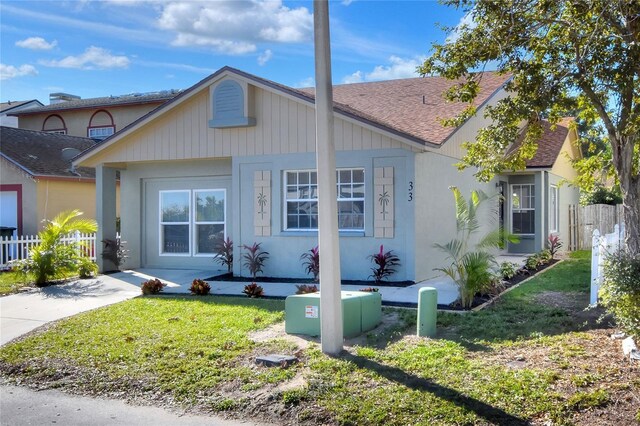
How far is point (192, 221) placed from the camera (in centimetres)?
1631

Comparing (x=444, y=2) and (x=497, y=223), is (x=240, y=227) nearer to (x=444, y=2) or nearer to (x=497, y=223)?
(x=444, y=2)

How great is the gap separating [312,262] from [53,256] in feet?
19.1

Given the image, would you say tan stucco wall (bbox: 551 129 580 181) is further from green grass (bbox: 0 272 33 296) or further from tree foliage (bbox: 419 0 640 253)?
green grass (bbox: 0 272 33 296)

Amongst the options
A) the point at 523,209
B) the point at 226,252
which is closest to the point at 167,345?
the point at 226,252

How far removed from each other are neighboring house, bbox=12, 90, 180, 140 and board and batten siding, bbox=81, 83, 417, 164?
1190 centimetres

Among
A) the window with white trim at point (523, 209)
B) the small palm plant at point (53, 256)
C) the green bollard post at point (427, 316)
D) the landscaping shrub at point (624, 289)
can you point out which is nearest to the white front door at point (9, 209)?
the small palm plant at point (53, 256)

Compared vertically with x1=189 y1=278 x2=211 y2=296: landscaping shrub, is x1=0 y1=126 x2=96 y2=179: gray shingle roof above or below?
above

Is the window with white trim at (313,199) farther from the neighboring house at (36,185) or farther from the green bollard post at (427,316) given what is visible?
the neighboring house at (36,185)

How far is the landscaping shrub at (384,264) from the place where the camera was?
516 inches

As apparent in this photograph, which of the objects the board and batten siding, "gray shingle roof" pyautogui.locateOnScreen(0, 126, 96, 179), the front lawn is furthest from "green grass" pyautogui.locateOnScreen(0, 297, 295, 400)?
"gray shingle roof" pyautogui.locateOnScreen(0, 126, 96, 179)

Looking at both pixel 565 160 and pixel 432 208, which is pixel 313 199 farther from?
pixel 565 160

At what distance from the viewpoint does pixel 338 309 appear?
7508 millimetres

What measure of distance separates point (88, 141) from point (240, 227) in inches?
560

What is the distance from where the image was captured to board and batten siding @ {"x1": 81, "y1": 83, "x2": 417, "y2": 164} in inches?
531
